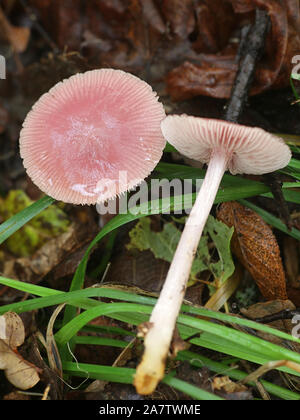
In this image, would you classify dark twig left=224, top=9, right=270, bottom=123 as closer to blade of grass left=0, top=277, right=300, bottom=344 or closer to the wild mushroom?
the wild mushroom

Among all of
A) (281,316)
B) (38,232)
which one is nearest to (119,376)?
(281,316)

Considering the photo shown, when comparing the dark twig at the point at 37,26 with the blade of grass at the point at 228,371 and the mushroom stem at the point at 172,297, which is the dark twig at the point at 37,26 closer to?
the mushroom stem at the point at 172,297

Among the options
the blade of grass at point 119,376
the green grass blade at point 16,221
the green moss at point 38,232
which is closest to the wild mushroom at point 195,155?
the blade of grass at point 119,376

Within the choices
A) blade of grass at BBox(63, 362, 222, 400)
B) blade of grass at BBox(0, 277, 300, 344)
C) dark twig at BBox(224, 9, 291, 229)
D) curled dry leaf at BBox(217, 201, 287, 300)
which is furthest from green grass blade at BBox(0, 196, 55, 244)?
dark twig at BBox(224, 9, 291, 229)

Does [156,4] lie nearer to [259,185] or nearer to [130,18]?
[130,18]

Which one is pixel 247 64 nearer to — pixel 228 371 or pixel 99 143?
pixel 99 143
